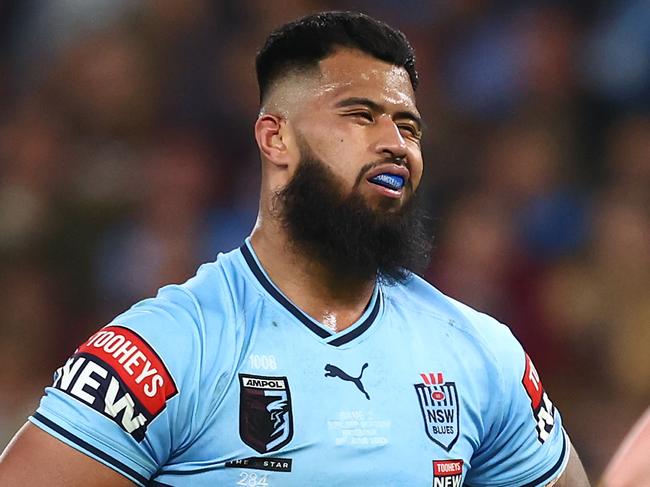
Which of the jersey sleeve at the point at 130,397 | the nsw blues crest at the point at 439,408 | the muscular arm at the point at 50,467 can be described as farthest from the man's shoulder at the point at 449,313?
the muscular arm at the point at 50,467

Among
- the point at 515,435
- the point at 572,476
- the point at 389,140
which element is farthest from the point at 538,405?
the point at 389,140

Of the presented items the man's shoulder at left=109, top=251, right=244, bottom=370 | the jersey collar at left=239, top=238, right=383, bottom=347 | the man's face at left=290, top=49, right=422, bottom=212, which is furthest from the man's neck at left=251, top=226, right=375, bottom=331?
the man's face at left=290, top=49, right=422, bottom=212

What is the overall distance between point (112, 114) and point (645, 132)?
320 cm

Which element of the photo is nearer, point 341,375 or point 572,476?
point 341,375

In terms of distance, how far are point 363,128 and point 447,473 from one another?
3.15ft

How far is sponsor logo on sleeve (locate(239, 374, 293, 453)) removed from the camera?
319 centimetres

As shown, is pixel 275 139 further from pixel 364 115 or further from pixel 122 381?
pixel 122 381

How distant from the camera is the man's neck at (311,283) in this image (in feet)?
11.7

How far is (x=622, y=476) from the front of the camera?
10.9 feet

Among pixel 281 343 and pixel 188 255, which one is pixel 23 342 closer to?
pixel 188 255

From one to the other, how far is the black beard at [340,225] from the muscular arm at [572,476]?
2.54 feet

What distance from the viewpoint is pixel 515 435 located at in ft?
11.9

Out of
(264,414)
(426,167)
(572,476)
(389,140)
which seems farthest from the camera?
(426,167)

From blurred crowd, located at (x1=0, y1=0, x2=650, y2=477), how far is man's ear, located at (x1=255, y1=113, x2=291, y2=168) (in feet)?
10.2
